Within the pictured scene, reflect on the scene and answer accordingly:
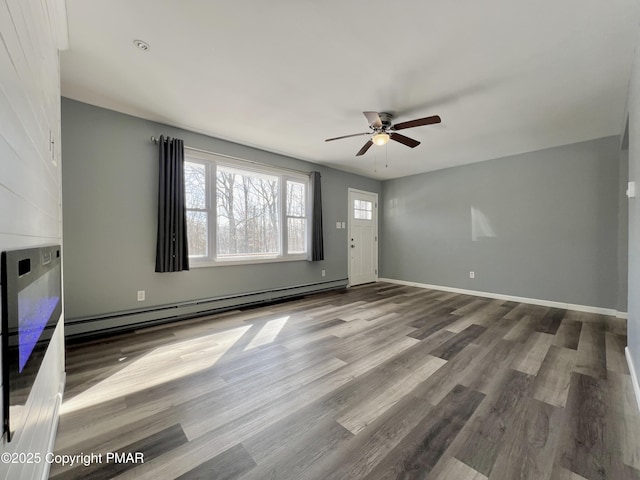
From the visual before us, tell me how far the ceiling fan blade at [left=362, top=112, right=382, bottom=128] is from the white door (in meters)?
3.04

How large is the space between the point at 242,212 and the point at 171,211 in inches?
42.2

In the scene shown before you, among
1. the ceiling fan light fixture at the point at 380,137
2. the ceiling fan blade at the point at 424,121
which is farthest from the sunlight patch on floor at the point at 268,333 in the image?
the ceiling fan blade at the point at 424,121

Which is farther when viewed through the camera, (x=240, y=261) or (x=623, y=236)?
(x=240, y=261)

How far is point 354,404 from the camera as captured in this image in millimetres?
1785

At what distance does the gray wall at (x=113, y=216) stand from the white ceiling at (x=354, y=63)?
259mm

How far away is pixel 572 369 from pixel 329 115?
338 cm

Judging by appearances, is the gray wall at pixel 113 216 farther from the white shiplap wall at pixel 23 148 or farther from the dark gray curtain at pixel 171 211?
the white shiplap wall at pixel 23 148

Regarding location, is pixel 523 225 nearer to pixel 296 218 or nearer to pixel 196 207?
pixel 296 218

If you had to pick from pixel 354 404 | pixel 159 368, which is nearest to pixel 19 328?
pixel 354 404

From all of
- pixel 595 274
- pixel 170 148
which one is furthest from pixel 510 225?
pixel 170 148

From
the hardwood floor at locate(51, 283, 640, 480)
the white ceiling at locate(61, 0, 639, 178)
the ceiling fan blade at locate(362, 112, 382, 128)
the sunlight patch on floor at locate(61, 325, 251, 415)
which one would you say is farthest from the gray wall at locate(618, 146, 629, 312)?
the sunlight patch on floor at locate(61, 325, 251, 415)

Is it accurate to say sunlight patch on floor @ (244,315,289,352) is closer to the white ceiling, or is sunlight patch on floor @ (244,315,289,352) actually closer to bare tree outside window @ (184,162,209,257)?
bare tree outside window @ (184,162,209,257)

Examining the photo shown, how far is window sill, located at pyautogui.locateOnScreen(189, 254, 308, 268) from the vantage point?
12.1 ft

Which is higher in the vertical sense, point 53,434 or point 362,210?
point 362,210
